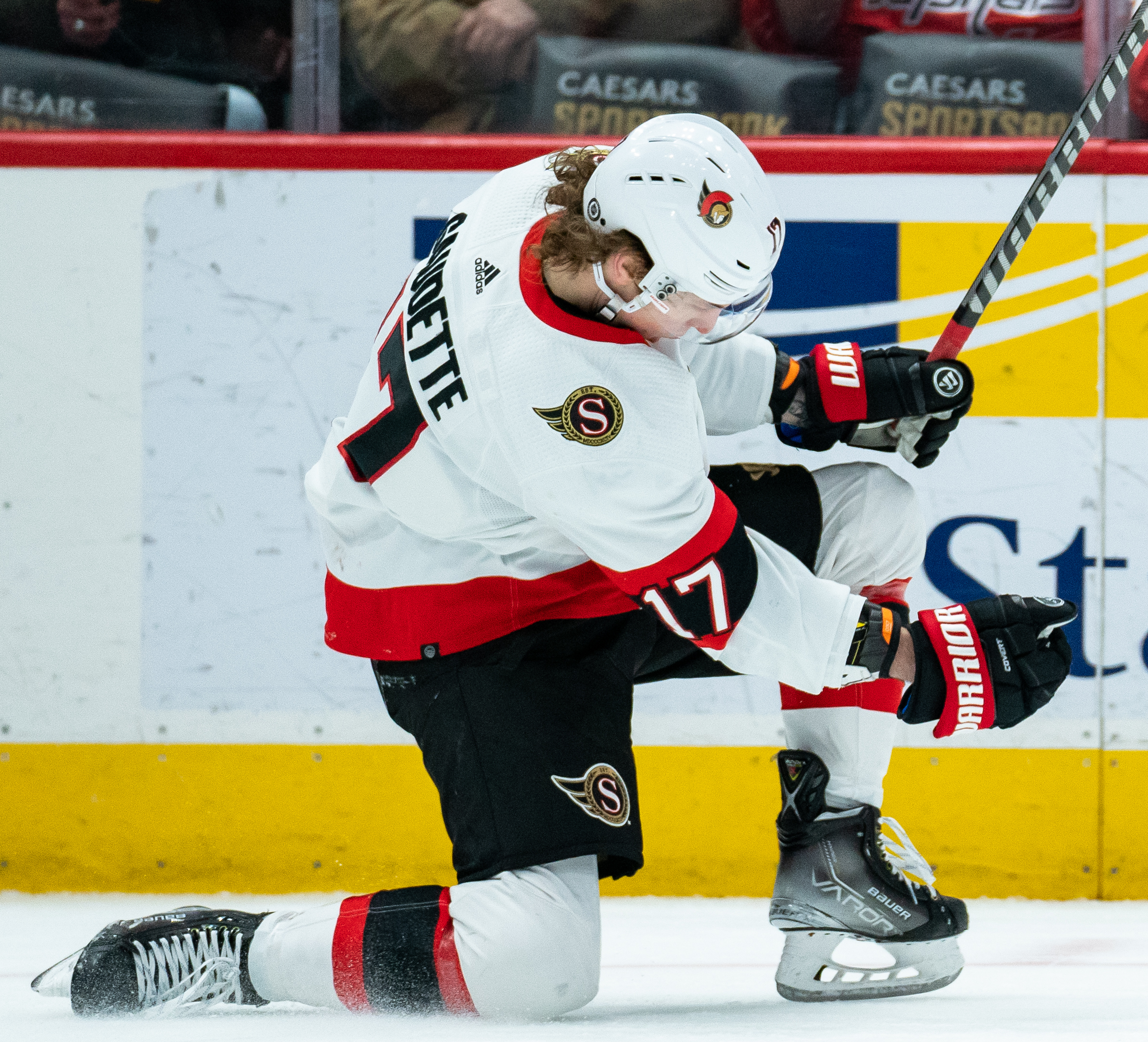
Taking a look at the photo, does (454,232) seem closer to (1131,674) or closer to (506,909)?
(506,909)

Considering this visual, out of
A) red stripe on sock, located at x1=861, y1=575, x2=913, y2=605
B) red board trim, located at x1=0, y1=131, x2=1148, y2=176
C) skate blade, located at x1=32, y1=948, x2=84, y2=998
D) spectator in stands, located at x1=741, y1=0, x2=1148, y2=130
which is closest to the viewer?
skate blade, located at x1=32, y1=948, x2=84, y2=998

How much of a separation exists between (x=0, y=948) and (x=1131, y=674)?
6.46ft

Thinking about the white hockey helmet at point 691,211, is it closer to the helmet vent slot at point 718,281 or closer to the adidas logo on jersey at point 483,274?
the helmet vent slot at point 718,281

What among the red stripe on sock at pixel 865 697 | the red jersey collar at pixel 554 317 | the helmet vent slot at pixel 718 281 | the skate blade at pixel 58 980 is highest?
the helmet vent slot at pixel 718 281

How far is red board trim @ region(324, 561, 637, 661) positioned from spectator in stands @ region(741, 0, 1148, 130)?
1.37m

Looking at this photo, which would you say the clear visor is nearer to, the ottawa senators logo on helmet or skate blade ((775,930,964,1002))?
the ottawa senators logo on helmet

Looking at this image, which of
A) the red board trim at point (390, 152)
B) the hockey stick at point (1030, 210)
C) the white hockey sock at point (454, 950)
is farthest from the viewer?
the red board trim at point (390, 152)

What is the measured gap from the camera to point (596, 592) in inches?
73.3

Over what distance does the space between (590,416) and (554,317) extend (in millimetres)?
130

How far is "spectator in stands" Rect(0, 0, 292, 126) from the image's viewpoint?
2.74 meters

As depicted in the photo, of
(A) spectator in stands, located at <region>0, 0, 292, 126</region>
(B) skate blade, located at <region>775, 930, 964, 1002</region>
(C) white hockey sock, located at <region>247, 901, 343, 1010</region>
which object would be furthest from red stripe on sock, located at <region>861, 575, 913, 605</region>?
(A) spectator in stands, located at <region>0, 0, 292, 126</region>

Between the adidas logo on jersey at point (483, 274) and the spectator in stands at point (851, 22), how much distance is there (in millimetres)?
1314

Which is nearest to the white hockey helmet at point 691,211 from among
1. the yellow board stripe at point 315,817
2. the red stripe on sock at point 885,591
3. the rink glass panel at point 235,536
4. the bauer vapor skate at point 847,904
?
the red stripe on sock at point 885,591

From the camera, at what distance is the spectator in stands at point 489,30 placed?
2734 millimetres
